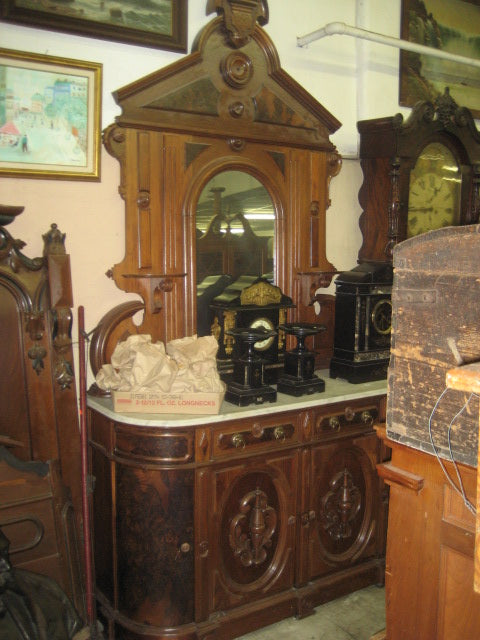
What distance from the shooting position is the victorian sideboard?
2625 mm

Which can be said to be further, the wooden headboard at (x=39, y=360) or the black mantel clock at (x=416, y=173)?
the black mantel clock at (x=416, y=173)

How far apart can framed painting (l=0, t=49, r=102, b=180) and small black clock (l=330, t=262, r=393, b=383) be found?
153cm

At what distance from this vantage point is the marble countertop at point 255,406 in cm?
256

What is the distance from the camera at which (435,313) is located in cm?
146

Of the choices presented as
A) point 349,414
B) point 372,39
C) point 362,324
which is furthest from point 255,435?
point 372,39

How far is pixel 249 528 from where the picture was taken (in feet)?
9.37

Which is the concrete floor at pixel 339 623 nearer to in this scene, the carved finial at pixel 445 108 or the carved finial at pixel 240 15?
the carved finial at pixel 445 108

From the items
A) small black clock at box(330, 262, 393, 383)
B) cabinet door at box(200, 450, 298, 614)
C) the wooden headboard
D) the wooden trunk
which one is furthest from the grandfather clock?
the wooden trunk

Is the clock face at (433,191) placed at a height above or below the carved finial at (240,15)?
below

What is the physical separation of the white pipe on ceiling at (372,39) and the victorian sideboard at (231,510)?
6.48 ft

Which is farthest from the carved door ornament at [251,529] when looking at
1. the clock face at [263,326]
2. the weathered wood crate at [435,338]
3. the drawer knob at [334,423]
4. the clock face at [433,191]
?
the clock face at [433,191]

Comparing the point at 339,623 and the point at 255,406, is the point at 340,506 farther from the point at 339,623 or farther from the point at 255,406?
the point at 255,406

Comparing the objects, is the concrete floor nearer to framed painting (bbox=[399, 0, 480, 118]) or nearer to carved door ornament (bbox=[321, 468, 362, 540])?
carved door ornament (bbox=[321, 468, 362, 540])

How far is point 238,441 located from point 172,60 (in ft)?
6.37
